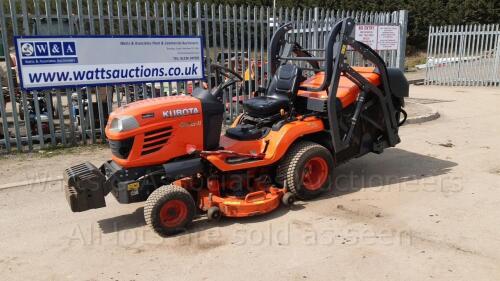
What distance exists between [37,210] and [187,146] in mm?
1817

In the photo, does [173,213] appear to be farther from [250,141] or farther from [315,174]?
[315,174]

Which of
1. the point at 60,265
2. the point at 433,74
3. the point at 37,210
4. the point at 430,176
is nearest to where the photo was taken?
the point at 60,265

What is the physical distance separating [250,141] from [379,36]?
7.47 meters

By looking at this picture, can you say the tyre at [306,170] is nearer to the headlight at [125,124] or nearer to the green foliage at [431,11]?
the headlight at [125,124]

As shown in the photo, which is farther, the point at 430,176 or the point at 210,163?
the point at 430,176

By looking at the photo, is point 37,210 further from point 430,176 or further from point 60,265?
point 430,176

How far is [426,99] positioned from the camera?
13.1 m

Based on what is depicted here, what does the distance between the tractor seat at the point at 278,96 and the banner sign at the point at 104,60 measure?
2.96 m

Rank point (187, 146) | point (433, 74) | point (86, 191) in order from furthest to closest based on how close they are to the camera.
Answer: point (433, 74), point (187, 146), point (86, 191)

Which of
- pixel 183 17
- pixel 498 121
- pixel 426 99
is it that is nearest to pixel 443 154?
pixel 498 121

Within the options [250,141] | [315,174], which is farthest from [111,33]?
[315,174]

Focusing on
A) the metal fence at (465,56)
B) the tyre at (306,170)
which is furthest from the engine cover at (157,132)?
the metal fence at (465,56)

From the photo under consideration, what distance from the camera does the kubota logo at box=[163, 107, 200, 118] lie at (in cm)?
418

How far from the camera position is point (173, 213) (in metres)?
4.12
